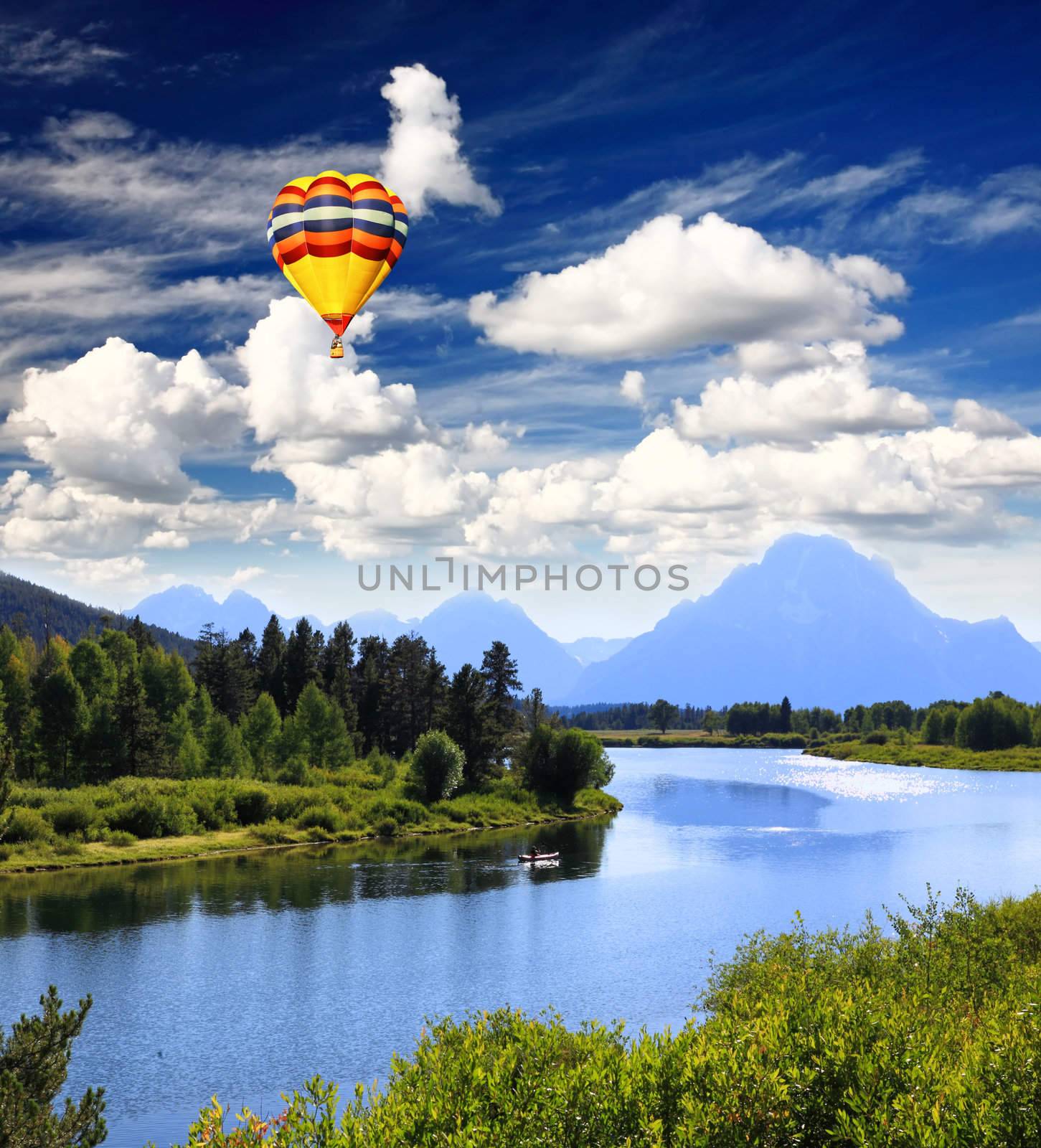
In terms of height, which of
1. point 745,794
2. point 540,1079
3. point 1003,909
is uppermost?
point 540,1079

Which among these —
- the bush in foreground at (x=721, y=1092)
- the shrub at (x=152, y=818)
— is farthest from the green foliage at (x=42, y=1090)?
the shrub at (x=152, y=818)

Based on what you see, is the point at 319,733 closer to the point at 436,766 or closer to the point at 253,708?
the point at 253,708

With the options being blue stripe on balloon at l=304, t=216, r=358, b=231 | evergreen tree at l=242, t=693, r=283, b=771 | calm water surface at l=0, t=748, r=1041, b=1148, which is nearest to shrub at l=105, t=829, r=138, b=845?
calm water surface at l=0, t=748, r=1041, b=1148

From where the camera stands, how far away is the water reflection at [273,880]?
62.6 m

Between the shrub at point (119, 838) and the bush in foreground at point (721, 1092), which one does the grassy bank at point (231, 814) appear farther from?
the bush in foreground at point (721, 1092)

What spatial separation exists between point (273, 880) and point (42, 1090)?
58.1m

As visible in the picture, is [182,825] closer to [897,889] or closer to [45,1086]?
[897,889]

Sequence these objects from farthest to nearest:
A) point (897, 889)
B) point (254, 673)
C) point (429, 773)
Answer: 1. point (254, 673)
2. point (429, 773)
3. point (897, 889)

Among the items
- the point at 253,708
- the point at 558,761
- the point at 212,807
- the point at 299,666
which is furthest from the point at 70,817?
the point at 299,666

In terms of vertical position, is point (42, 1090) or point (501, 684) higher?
point (501, 684)

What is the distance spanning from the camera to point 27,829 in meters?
80.4

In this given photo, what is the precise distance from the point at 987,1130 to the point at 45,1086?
52.7ft

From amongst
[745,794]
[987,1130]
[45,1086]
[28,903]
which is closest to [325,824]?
[28,903]

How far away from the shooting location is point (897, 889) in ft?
232
